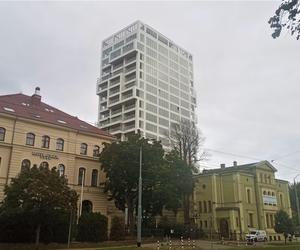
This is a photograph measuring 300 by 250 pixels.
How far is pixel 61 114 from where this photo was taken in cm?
5262

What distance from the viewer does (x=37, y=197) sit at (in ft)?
104

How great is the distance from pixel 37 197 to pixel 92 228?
10364mm

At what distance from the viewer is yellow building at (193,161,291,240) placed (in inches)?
2402

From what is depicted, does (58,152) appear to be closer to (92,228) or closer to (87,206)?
(87,206)

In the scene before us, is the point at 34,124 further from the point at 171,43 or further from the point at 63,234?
the point at 171,43

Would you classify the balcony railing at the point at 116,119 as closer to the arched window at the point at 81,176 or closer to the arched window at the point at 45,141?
→ the arched window at the point at 81,176

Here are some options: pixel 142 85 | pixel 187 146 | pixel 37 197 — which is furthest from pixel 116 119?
pixel 37 197

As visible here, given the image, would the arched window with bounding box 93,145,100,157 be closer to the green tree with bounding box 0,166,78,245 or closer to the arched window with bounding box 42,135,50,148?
the arched window with bounding box 42,135,50,148

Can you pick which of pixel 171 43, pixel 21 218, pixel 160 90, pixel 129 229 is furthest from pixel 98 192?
pixel 171 43

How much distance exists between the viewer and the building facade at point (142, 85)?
101238mm

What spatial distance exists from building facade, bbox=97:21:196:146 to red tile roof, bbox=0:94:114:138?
44.2 m

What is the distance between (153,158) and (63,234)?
1459 centimetres

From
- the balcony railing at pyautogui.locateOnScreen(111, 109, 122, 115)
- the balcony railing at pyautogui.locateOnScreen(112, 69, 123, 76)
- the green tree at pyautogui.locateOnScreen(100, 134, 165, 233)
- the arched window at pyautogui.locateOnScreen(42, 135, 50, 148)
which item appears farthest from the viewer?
the balcony railing at pyautogui.locateOnScreen(112, 69, 123, 76)

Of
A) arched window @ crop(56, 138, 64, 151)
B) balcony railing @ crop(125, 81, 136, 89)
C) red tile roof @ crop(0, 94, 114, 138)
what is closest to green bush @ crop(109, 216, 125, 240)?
arched window @ crop(56, 138, 64, 151)
